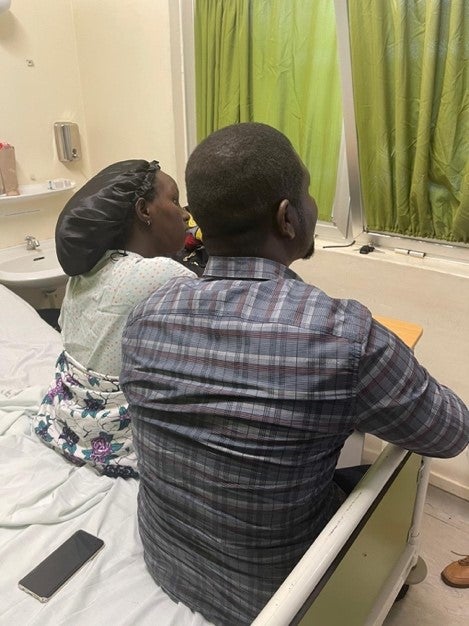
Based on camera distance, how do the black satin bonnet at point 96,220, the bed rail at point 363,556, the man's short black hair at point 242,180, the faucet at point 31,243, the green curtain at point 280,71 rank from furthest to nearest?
the faucet at point 31,243, the green curtain at point 280,71, the black satin bonnet at point 96,220, the man's short black hair at point 242,180, the bed rail at point 363,556

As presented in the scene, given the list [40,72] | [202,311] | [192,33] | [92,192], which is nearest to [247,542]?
[202,311]

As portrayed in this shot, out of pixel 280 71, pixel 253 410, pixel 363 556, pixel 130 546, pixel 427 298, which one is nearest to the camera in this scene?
pixel 253 410

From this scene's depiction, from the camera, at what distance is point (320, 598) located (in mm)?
725

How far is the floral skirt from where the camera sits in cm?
118

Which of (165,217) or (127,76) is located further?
(127,76)

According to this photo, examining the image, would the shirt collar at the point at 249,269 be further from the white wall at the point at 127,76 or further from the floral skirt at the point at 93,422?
the white wall at the point at 127,76

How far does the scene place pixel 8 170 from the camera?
236 cm

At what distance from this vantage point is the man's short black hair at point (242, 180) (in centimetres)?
76

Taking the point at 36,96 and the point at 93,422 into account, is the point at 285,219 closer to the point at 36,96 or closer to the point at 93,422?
the point at 93,422

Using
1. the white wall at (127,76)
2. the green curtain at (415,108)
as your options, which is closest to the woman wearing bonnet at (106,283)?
the green curtain at (415,108)

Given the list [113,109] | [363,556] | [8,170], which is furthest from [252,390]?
[113,109]

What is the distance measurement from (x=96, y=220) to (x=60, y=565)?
0.77m

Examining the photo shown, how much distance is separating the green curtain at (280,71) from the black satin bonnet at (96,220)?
1.10m

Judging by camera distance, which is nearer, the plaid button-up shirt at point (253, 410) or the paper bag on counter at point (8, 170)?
the plaid button-up shirt at point (253, 410)
